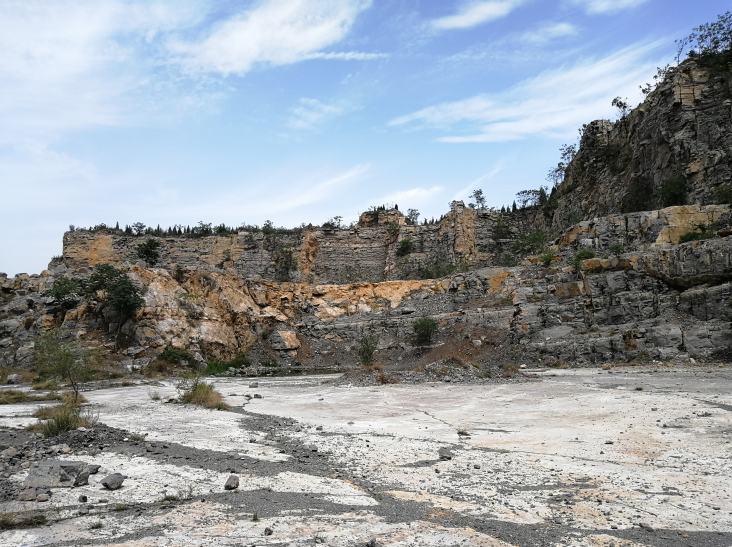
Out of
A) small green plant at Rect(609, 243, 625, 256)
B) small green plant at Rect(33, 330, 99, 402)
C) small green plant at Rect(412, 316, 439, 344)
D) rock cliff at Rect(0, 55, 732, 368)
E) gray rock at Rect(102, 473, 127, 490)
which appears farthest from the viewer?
small green plant at Rect(609, 243, 625, 256)

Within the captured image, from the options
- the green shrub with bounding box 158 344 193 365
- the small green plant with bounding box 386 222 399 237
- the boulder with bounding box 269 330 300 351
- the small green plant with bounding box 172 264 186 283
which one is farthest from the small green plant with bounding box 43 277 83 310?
the small green plant with bounding box 386 222 399 237

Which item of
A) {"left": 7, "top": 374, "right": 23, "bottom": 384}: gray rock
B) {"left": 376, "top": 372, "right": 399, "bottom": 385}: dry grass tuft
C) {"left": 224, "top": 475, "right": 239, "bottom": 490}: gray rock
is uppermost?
{"left": 224, "top": 475, "right": 239, "bottom": 490}: gray rock

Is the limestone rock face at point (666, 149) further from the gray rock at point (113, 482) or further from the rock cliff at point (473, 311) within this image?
the gray rock at point (113, 482)

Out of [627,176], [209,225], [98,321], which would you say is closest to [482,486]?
[98,321]

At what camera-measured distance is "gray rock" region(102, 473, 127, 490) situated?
17.9 ft

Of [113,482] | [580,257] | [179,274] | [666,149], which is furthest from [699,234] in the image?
[179,274]

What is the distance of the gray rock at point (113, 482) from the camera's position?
5.46m

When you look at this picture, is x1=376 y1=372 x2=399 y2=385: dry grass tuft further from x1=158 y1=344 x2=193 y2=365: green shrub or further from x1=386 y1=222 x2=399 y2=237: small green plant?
x1=386 y1=222 x2=399 y2=237: small green plant

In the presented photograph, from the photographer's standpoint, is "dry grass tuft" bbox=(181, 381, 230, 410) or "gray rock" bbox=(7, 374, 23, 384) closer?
"dry grass tuft" bbox=(181, 381, 230, 410)

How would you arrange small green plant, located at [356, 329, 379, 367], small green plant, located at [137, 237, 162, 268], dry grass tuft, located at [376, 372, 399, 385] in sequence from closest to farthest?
1. dry grass tuft, located at [376, 372, 399, 385]
2. small green plant, located at [356, 329, 379, 367]
3. small green plant, located at [137, 237, 162, 268]

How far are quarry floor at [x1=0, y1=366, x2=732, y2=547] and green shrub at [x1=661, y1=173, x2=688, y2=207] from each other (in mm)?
24326

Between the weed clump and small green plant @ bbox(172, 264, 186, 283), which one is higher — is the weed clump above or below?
below

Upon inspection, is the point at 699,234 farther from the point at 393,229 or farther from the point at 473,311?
the point at 393,229

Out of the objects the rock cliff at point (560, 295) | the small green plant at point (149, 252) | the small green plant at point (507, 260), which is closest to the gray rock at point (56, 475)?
the rock cliff at point (560, 295)
